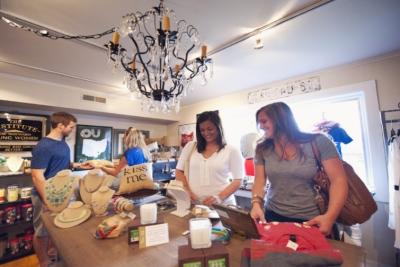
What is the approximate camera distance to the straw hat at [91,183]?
3.97 ft

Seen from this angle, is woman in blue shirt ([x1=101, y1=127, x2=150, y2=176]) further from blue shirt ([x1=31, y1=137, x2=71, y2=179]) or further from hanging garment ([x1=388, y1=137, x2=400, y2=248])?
hanging garment ([x1=388, y1=137, x2=400, y2=248])

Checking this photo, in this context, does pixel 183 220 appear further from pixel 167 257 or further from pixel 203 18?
pixel 203 18

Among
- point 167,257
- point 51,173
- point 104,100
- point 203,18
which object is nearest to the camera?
point 167,257

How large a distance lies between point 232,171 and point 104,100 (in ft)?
8.57

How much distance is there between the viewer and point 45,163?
5.11ft

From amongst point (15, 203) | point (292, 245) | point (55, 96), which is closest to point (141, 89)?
point (292, 245)

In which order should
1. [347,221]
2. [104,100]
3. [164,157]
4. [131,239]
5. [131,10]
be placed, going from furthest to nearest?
1. [164,157]
2. [104,100]
3. [131,10]
4. [347,221]
5. [131,239]

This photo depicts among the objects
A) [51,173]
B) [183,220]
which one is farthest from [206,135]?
[51,173]

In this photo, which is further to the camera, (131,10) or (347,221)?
(131,10)

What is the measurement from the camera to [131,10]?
133cm

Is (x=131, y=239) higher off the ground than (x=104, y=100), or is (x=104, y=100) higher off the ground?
(x=104, y=100)

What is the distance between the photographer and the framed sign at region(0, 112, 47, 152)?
245 cm

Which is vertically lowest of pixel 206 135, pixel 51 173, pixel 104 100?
pixel 51 173

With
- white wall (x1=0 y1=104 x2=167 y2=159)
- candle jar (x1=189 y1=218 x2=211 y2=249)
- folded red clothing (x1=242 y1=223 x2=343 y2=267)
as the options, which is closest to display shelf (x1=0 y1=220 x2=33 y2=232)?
white wall (x1=0 y1=104 x2=167 y2=159)
